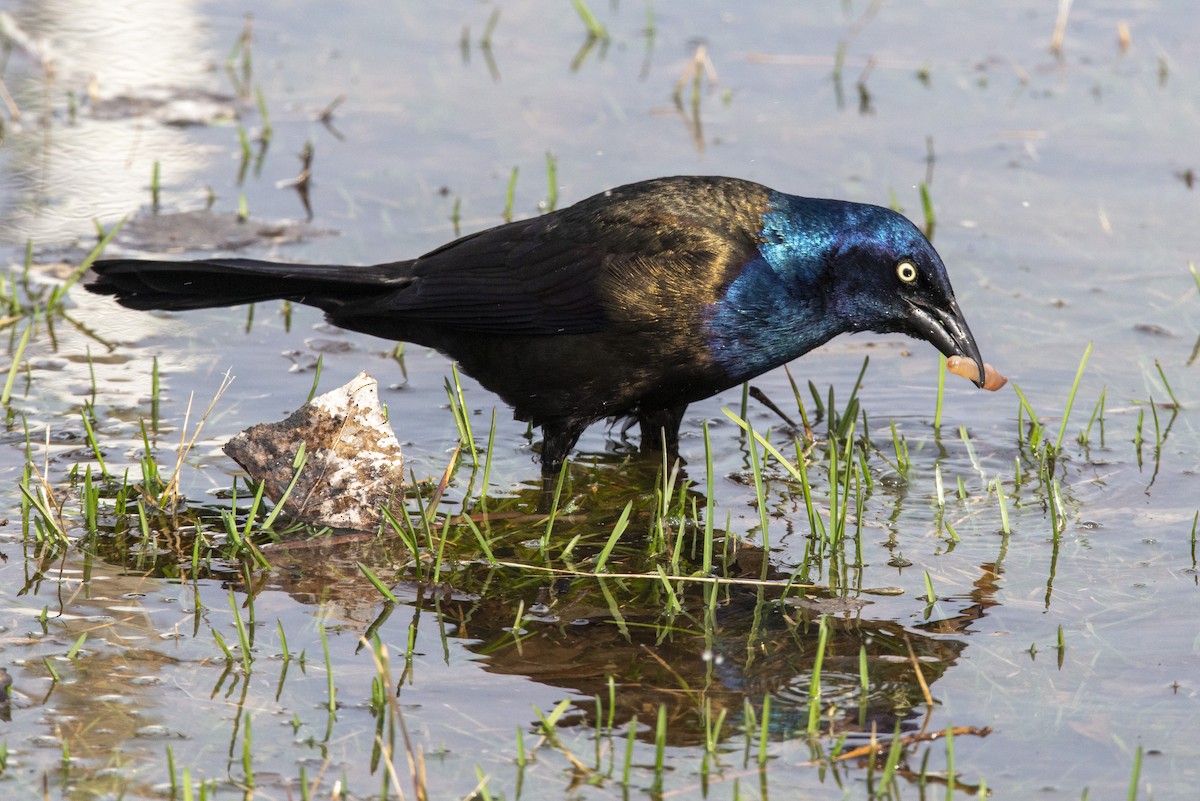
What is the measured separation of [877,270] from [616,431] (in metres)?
1.25

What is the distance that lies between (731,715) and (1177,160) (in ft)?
17.1

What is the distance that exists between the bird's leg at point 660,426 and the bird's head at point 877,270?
63 cm

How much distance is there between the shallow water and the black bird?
0.37m

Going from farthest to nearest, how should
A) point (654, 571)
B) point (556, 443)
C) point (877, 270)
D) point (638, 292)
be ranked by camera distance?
point (556, 443) → point (877, 270) → point (638, 292) → point (654, 571)

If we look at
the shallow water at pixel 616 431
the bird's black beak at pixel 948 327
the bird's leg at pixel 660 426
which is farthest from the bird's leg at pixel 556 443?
the bird's black beak at pixel 948 327

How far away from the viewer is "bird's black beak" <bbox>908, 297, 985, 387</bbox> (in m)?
4.96

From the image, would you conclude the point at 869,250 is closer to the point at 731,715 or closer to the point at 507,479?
the point at 507,479

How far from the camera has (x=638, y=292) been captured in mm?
4828

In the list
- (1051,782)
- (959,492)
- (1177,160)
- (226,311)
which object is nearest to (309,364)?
(226,311)

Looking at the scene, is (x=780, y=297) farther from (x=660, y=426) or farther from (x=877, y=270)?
(x=660, y=426)

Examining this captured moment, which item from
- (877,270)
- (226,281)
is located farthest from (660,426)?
(226,281)

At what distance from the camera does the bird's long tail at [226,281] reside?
523 centimetres

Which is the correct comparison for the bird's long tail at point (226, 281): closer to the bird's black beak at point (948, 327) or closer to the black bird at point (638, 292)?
the black bird at point (638, 292)

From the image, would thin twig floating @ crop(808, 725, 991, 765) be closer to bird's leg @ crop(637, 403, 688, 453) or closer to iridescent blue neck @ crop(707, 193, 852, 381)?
iridescent blue neck @ crop(707, 193, 852, 381)
